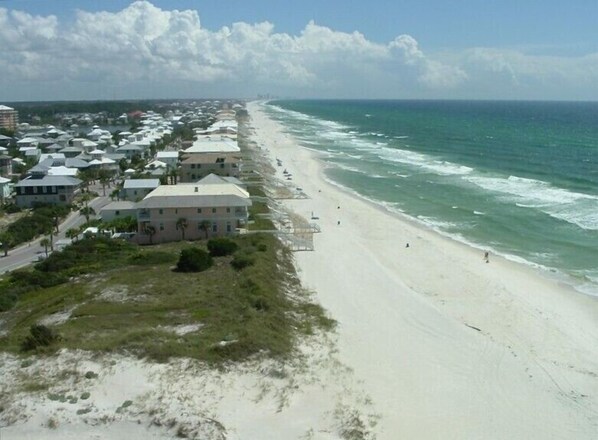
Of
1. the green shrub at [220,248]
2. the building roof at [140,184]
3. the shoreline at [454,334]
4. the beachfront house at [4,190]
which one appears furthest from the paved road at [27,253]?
the shoreline at [454,334]

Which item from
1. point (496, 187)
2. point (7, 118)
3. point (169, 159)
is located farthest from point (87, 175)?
point (7, 118)

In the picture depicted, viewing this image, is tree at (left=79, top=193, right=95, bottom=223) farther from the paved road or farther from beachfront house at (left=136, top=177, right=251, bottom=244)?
beachfront house at (left=136, top=177, right=251, bottom=244)

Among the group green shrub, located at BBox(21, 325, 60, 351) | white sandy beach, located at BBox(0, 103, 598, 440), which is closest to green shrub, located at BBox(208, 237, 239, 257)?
white sandy beach, located at BBox(0, 103, 598, 440)

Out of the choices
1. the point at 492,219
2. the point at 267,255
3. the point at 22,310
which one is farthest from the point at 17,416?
the point at 492,219

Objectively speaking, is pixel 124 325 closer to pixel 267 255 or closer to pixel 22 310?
pixel 22 310

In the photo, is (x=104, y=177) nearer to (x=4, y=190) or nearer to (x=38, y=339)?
(x=4, y=190)
